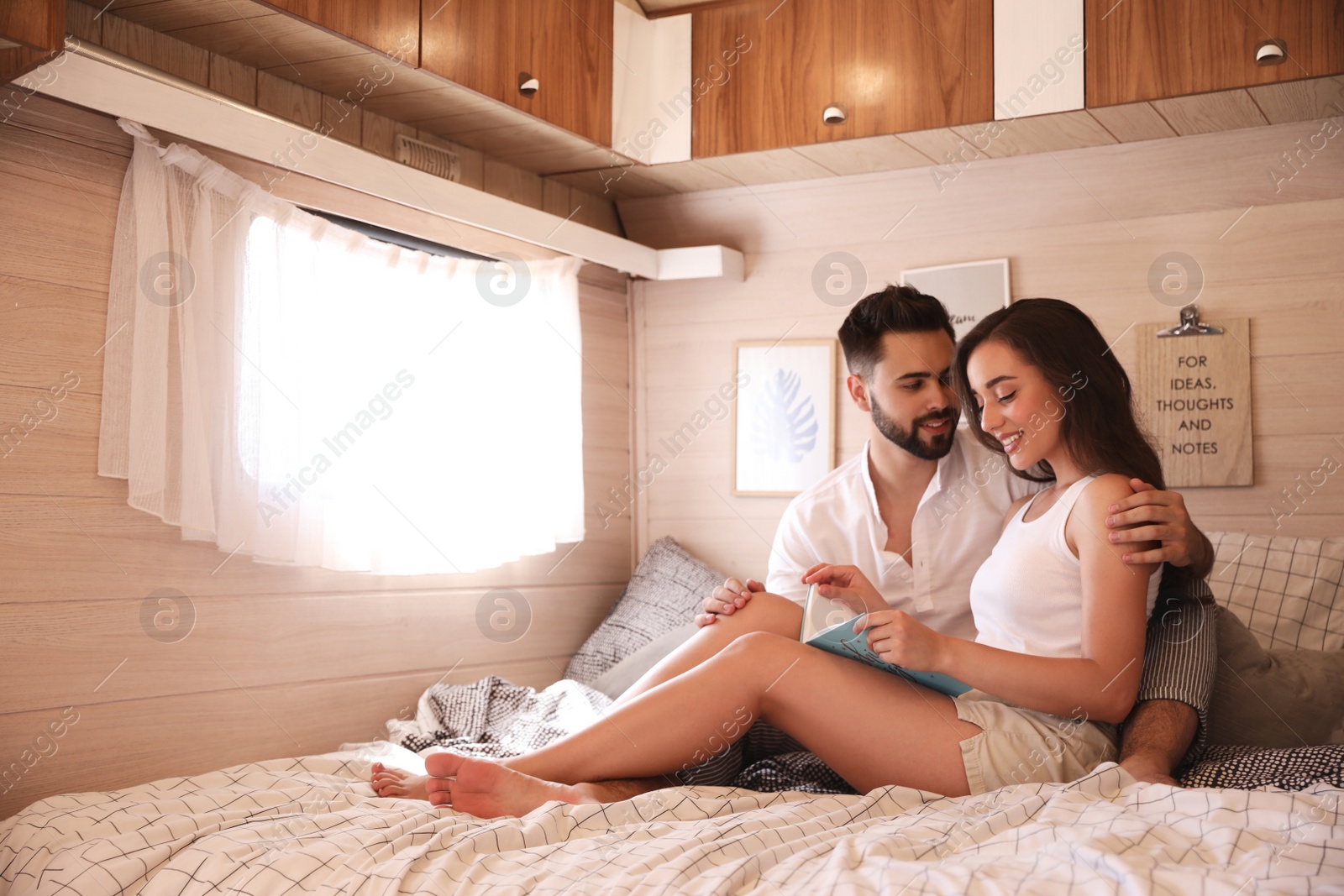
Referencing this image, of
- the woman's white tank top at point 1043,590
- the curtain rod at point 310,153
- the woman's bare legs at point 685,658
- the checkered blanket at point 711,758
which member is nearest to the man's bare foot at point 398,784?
the woman's bare legs at point 685,658

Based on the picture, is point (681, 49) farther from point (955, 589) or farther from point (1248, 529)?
point (1248, 529)

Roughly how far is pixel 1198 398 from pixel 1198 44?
0.78 meters

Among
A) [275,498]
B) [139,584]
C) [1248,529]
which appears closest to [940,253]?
[1248,529]

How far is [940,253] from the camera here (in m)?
2.82

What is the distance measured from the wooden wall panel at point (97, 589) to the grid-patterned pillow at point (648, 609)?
65 cm

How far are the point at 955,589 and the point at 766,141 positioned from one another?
3.95 ft

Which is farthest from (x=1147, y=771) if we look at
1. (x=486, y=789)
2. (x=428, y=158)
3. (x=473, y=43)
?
(x=428, y=158)

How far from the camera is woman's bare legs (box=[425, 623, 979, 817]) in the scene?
5.32 feet

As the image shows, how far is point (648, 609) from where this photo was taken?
2863mm

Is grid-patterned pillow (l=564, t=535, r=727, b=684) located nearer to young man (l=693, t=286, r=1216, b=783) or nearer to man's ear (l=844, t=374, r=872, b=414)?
young man (l=693, t=286, r=1216, b=783)

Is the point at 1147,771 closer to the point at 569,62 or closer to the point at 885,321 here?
the point at 885,321

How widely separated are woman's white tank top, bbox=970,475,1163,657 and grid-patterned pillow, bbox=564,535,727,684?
1112mm

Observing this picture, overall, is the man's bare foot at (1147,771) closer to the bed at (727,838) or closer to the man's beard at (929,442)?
the bed at (727,838)

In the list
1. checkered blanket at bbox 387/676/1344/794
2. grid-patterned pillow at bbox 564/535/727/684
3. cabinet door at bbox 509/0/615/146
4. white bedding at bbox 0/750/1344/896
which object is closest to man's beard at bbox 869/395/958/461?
checkered blanket at bbox 387/676/1344/794
